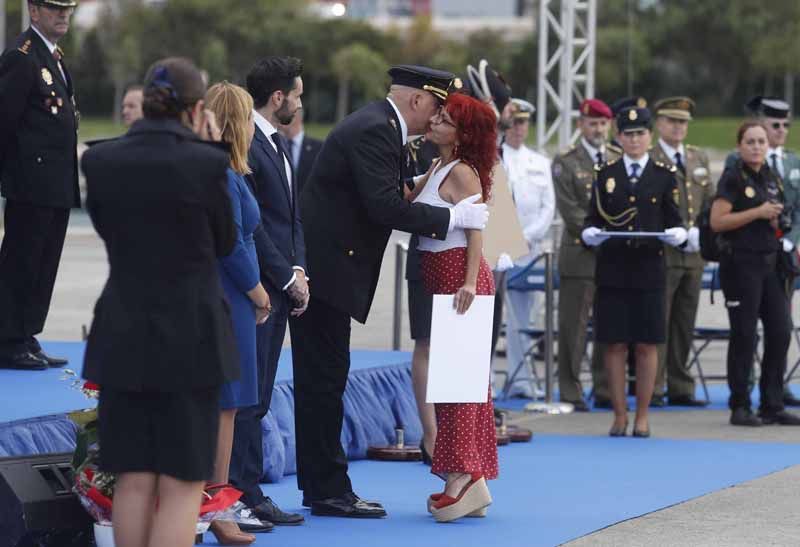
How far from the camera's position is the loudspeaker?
5.73m

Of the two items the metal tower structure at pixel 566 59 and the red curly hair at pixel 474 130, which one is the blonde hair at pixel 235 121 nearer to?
the red curly hair at pixel 474 130

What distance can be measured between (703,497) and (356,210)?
2016mm

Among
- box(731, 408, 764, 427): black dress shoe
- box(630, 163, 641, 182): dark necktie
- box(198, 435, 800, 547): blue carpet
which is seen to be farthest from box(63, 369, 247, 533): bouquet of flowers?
box(731, 408, 764, 427): black dress shoe

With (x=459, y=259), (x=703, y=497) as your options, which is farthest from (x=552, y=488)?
(x=459, y=259)

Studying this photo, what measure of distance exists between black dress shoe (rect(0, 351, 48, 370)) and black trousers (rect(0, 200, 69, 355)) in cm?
3

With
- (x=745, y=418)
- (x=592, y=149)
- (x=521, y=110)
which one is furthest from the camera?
(x=521, y=110)

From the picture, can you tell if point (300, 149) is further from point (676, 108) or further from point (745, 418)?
point (745, 418)

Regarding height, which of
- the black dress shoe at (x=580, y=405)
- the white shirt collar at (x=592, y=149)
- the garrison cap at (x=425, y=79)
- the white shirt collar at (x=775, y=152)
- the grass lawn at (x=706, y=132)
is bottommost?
the grass lawn at (x=706, y=132)

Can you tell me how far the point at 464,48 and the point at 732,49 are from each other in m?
13.7

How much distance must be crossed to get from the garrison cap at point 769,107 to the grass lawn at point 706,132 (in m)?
42.8

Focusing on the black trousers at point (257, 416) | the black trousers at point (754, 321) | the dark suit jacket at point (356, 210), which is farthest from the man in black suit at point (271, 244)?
the black trousers at point (754, 321)

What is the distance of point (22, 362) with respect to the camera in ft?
25.8

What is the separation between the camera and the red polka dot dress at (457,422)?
6.84 m

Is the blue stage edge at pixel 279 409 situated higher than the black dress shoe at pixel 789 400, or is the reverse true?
the blue stage edge at pixel 279 409
